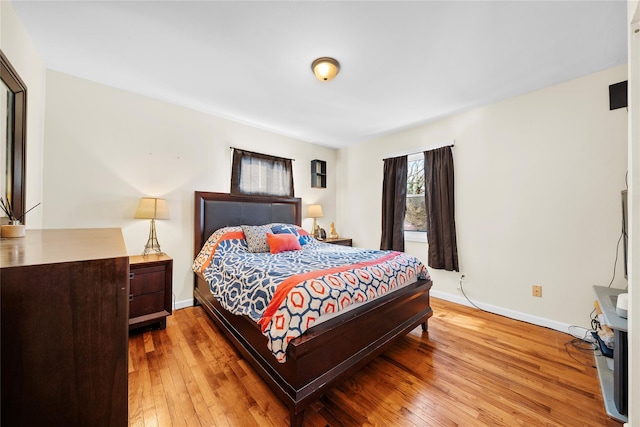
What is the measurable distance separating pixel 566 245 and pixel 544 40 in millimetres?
1871

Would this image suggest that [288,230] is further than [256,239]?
Yes

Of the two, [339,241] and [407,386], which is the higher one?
[339,241]

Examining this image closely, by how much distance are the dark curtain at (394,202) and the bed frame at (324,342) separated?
139 cm

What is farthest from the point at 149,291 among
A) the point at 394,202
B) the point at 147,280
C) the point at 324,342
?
the point at 394,202

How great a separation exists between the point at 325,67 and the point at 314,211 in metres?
2.43

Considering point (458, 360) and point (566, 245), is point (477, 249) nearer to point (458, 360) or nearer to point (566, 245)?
point (566, 245)

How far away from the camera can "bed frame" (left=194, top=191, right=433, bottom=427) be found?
1.36m

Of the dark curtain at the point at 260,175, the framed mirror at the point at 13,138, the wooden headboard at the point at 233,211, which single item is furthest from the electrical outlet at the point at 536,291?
the framed mirror at the point at 13,138

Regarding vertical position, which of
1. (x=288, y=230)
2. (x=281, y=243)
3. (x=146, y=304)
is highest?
(x=288, y=230)

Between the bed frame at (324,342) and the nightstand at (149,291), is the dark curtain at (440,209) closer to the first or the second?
the bed frame at (324,342)

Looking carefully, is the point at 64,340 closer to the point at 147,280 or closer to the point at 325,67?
the point at 147,280

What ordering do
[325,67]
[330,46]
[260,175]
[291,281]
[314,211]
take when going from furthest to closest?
1. [314,211]
2. [260,175]
3. [325,67]
4. [330,46]
5. [291,281]

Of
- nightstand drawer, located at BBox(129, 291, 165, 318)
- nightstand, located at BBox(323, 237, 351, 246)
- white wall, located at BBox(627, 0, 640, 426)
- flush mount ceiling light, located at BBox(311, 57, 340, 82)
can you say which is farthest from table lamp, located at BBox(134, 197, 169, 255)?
white wall, located at BBox(627, 0, 640, 426)

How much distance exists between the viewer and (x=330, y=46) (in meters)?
1.90
